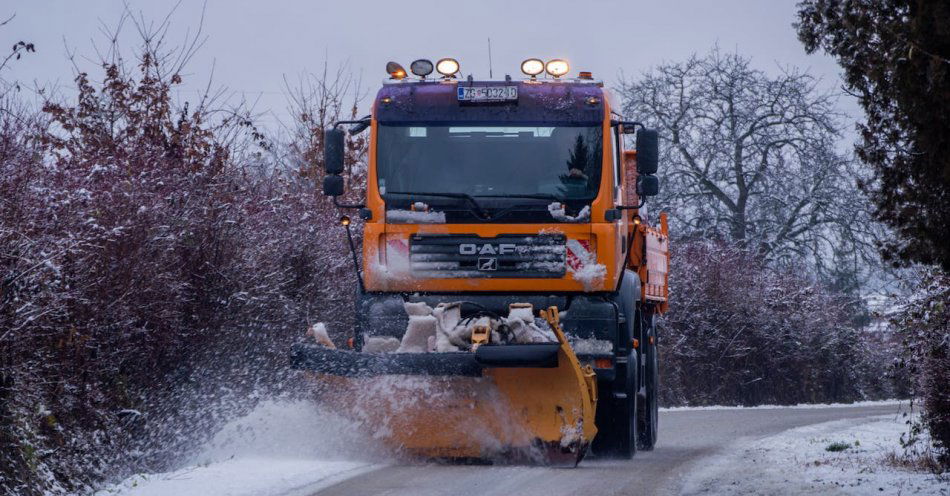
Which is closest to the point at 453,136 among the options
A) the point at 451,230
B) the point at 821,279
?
the point at 451,230

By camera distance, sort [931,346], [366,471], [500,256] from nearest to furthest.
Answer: [366,471] < [500,256] < [931,346]

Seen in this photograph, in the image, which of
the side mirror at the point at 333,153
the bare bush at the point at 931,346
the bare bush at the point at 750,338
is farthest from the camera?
the bare bush at the point at 750,338

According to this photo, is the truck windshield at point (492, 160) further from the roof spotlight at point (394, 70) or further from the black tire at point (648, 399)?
the black tire at point (648, 399)

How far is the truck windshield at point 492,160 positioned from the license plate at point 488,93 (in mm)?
246

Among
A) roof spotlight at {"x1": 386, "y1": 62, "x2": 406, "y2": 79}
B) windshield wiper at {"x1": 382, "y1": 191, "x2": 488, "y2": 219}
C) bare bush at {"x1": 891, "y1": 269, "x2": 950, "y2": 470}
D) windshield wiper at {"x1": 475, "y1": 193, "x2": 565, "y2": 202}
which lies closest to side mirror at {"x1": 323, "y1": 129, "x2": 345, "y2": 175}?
windshield wiper at {"x1": 382, "y1": 191, "x2": 488, "y2": 219}

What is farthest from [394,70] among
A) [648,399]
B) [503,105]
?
[648,399]

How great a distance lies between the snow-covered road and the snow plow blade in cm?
17

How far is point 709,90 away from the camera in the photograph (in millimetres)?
36156

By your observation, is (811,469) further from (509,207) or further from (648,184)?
(509,207)

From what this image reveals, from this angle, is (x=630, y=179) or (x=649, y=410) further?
(x=649, y=410)

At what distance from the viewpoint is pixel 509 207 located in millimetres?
10961

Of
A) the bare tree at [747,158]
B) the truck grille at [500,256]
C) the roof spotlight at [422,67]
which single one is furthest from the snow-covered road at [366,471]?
the bare tree at [747,158]

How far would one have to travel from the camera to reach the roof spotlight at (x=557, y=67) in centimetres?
1170

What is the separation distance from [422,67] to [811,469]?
15.7 ft
